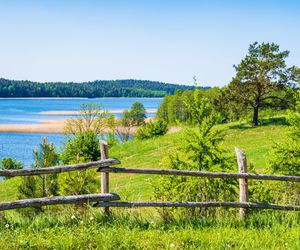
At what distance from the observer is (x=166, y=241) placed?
6969 millimetres

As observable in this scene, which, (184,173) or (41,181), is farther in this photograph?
(41,181)

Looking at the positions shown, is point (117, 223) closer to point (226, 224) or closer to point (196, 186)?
point (226, 224)

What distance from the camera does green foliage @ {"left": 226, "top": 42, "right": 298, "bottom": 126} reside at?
3544cm

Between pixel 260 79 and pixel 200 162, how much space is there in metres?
25.8

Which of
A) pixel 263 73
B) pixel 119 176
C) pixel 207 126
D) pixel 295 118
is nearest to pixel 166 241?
pixel 207 126

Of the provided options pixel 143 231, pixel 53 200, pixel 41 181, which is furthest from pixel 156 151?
A: pixel 143 231

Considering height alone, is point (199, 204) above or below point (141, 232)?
above

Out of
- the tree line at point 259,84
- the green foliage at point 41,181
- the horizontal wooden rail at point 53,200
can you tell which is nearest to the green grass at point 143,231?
the horizontal wooden rail at point 53,200

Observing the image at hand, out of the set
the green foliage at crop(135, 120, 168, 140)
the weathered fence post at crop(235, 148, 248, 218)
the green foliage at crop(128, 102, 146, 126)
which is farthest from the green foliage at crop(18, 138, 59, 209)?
the green foliage at crop(128, 102, 146, 126)

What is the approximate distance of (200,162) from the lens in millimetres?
11133

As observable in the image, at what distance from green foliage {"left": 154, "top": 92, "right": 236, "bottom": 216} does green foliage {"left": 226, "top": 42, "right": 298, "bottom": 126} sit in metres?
24.9

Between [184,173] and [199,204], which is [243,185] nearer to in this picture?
[199,204]

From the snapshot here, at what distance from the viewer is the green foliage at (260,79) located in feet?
116

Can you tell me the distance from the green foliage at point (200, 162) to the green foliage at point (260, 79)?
24933 mm
